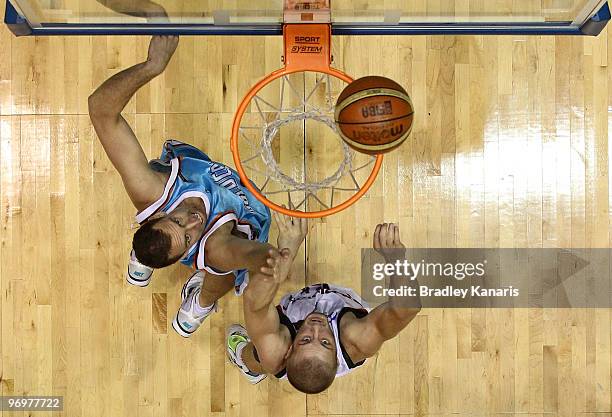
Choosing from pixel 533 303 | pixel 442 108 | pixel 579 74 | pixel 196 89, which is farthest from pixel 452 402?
pixel 196 89

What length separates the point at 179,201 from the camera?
6.91 ft

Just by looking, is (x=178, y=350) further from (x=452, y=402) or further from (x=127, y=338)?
(x=452, y=402)

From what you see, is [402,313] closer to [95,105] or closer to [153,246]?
[153,246]

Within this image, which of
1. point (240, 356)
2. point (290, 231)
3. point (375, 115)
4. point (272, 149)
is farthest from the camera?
point (272, 149)

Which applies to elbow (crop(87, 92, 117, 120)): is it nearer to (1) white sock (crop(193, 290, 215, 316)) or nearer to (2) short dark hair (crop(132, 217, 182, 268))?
(2) short dark hair (crop(132, 217, 182, 268))

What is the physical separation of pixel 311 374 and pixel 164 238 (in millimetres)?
576

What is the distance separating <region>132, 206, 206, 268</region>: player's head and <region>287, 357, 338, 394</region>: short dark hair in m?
0.47

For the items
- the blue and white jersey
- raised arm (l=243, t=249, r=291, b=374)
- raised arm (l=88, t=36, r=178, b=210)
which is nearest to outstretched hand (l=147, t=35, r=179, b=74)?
raised arm (l=88, t=36, r=178, b=210)

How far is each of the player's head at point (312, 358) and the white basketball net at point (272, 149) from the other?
580mm

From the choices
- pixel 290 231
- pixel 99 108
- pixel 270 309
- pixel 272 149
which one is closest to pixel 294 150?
pixel 272 149

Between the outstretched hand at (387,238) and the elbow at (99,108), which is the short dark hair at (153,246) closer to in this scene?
the elbow at (99,108)

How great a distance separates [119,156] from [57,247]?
85cm

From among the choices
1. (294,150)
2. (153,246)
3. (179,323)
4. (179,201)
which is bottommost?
(179,323)

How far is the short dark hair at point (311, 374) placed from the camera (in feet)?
6.55
